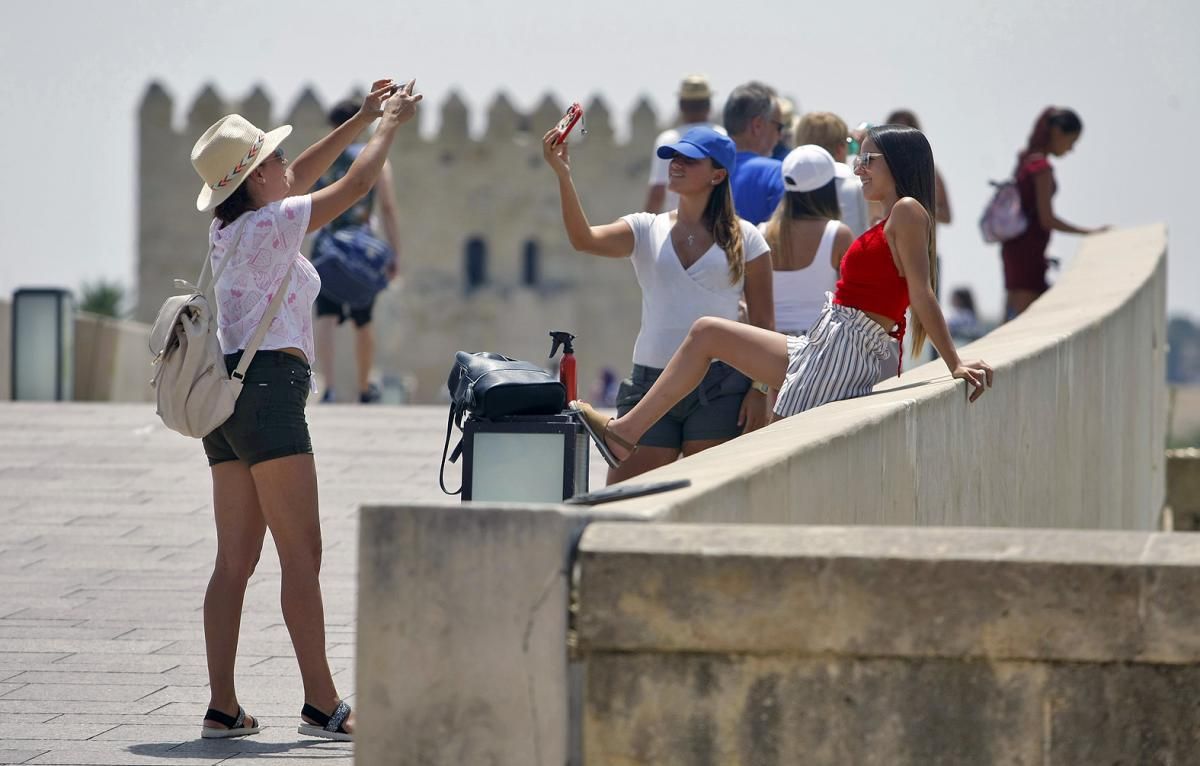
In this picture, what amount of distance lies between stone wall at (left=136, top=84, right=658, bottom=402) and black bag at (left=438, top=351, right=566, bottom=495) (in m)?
59.1

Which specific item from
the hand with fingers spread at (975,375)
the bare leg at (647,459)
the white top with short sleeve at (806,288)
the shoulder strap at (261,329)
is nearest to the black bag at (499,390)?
the shoulder strap at (261,329)

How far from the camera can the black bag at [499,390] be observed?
5.74 meters

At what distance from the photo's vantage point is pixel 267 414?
17.3 ft

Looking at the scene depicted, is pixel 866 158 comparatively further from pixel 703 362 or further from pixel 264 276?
pixel 264 276

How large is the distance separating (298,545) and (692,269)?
2.04 metres

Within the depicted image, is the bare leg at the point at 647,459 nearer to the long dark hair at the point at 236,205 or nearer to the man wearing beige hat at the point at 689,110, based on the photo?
the long dark hair at the point at 236,205

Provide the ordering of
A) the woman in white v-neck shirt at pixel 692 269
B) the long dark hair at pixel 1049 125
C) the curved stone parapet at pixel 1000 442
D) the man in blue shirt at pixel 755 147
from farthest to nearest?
the long dark hair at pixel 1049 125 → the man in blue shirt at pixel 755 147 → the woman in white v-neck shirt at pixel 692 269 → the curved stone parapet at pixel 1000 442

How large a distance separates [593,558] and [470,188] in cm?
6424

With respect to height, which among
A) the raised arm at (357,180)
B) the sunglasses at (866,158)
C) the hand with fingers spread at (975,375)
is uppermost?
the sunglasses at (866,158)

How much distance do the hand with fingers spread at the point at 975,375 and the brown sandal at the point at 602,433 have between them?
1.05 m

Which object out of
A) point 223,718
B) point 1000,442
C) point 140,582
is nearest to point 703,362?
point 1000,442

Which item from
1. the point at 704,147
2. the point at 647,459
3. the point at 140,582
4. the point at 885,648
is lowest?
the point at 140,582

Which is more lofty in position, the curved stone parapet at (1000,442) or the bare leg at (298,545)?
the curved stone parapet at (1000,442)

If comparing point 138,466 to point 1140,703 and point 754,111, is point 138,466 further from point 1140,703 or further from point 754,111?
point 1140,703
